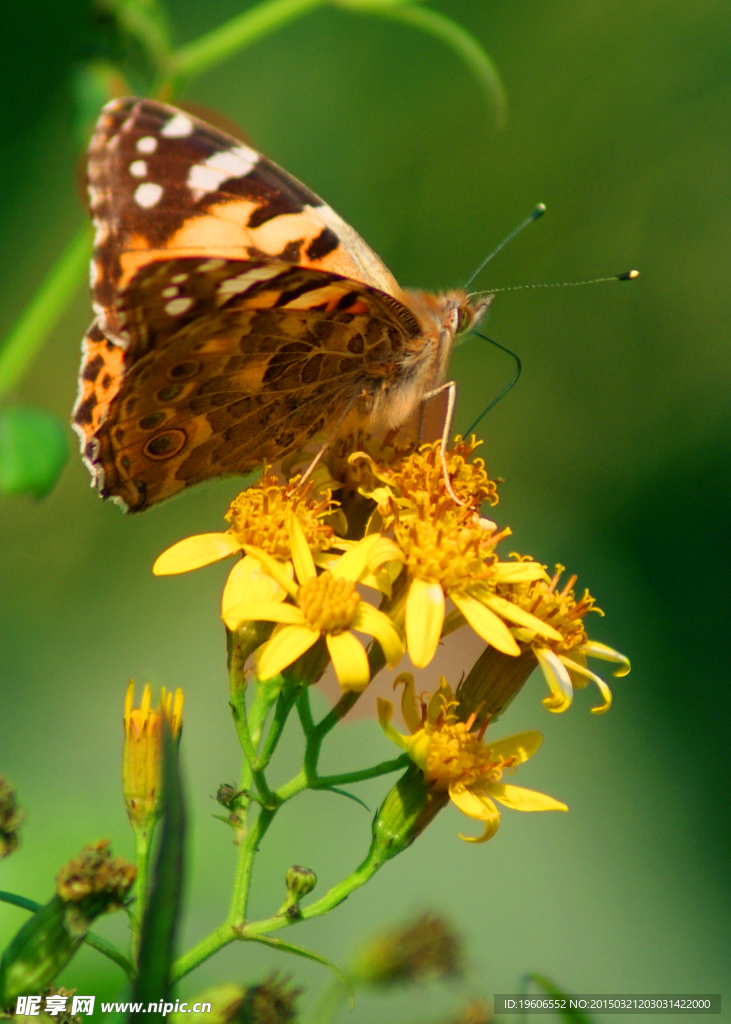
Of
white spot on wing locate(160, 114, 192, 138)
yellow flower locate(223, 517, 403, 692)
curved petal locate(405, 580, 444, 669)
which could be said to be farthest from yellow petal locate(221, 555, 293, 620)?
white spot on wing locate(160, 114, 192, 138)

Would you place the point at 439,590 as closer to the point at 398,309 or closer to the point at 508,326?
the point at 398,309

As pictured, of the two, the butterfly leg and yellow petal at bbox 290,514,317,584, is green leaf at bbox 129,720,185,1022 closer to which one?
yellow petal at bbox 290,514,317,584

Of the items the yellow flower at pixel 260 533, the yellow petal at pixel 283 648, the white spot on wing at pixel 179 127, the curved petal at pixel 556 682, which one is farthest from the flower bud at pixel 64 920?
the white spot on wing at pixel 179 127

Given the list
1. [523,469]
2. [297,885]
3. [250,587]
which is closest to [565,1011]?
[297,885]

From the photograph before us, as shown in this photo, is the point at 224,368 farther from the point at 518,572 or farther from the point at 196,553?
the point at 518,572

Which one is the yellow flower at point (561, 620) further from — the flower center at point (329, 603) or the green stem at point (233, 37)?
the green stem at point (233, 37)

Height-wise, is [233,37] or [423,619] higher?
[233,37]
